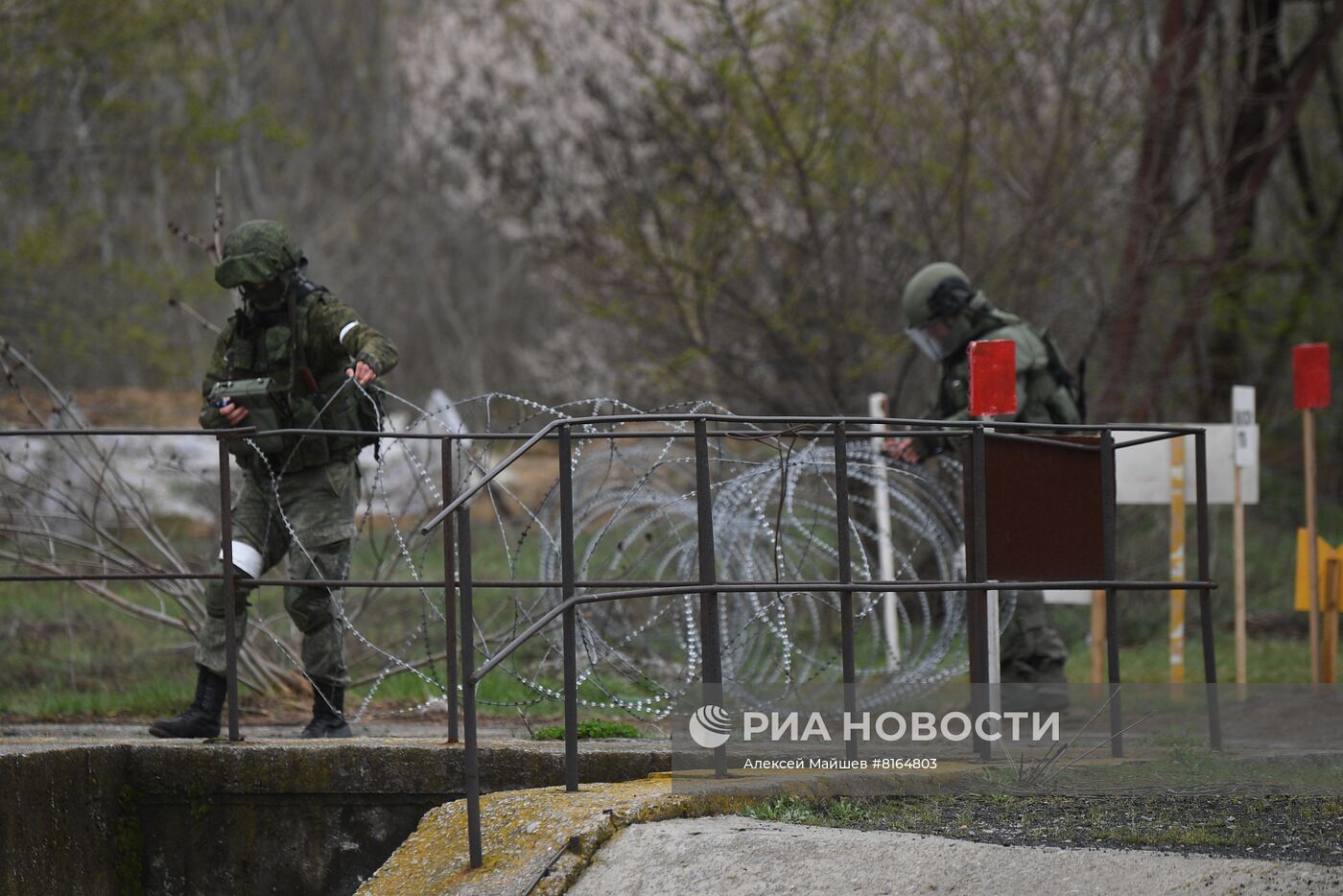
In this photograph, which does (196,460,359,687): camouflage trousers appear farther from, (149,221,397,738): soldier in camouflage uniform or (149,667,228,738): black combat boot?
(149,667,228,738): black combat boot

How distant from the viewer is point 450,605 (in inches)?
264

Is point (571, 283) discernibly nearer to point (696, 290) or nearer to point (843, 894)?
point (696, 290)

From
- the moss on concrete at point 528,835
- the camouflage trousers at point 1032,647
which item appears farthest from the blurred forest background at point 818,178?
the moss on concrete at point 528,835

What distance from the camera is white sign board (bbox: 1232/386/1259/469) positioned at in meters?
9.49

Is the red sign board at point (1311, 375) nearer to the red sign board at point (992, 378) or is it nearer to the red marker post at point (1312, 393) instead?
the red marker post at point (1312, 393)

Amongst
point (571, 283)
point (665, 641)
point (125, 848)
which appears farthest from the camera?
point (571, 283)

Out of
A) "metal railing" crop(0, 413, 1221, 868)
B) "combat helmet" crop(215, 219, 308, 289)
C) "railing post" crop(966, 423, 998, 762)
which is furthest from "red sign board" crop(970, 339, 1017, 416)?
"combat helmet" crop(215, 219, 308, 289)

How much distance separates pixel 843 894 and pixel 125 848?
10.7 ft

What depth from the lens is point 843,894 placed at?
4.51m

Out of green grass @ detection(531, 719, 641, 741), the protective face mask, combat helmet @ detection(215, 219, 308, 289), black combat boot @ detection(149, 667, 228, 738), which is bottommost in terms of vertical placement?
green grass @ detection(531, 719, 641, 741)

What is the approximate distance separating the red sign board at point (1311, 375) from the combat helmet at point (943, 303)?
220 centimetres

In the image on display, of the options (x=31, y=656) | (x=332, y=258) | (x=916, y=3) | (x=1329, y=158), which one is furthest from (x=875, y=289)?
(x=332, y=258)

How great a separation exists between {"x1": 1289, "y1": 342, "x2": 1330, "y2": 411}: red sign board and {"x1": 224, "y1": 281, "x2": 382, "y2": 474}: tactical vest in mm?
5164

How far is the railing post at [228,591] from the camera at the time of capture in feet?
21.4
